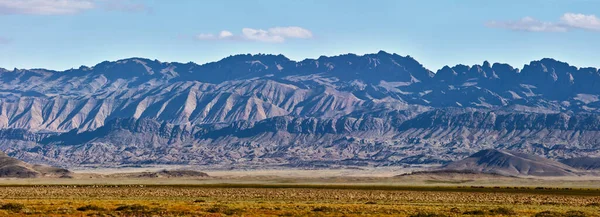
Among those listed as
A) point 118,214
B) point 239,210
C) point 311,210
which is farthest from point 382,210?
point 118,214

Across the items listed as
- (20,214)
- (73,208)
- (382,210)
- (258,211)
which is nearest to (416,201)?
(382,210)

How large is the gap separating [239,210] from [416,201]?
2795cm

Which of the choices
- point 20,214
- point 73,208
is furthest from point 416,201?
point 20,214

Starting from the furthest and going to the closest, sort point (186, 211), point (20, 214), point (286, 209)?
point (286, 209)
point (186, 211)
point (20, 214)

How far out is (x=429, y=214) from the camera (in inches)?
2724

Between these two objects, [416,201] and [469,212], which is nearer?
[469,212]

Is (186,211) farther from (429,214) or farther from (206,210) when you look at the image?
(429,214)

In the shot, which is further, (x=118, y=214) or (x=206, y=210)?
(x=206, y=210)

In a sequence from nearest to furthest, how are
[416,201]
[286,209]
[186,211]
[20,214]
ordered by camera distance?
1. [20,214]
2. [186,211]
3. [286,209]
4. [416,201]

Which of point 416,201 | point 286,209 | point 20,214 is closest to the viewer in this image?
point 20,214

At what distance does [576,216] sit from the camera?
70250mm

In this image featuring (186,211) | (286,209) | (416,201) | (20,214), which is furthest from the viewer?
(416,201)

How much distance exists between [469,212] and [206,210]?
18773 mm

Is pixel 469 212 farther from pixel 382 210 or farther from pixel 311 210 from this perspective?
pixel 311 210
